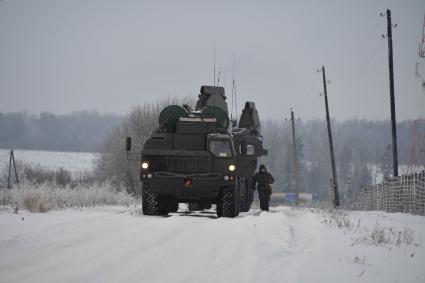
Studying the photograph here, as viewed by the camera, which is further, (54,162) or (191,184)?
(54,162)

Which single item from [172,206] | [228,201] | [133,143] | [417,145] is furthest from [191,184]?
[133,143]

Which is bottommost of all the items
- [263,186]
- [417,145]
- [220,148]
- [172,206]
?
[172,206]

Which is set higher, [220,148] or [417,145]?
[417,145]

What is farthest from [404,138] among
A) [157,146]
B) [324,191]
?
[157,146]

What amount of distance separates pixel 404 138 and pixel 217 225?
7731 inches

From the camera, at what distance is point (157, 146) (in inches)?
664

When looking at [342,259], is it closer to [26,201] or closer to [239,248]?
[239,248]

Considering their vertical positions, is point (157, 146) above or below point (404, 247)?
above

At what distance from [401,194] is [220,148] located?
1070cm

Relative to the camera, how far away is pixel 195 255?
7664mm

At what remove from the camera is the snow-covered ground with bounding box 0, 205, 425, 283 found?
6219mm

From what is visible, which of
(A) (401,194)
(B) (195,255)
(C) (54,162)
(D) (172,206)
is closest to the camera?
(B) (195,255)

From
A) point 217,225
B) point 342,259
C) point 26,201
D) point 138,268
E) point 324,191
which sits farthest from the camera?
point 324,191

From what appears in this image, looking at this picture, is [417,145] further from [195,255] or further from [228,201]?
[195,255]
